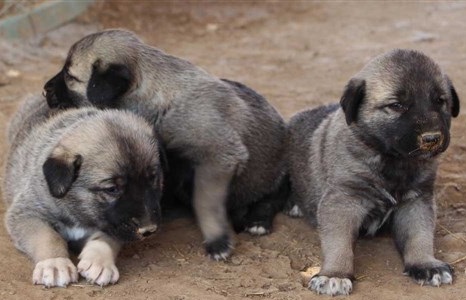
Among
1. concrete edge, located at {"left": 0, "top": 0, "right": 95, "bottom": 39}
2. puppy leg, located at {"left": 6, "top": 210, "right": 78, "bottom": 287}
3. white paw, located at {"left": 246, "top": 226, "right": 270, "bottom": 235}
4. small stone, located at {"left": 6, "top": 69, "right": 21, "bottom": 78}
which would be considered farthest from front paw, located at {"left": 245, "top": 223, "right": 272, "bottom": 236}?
concrete edge, located at {"left": 0, "top": 0, "right": 95, "bottom": 39}

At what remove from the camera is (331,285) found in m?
5.11

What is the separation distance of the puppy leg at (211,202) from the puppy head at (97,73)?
853 mm

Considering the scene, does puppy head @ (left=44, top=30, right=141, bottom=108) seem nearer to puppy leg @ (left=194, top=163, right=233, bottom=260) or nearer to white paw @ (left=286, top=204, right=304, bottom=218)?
puppy leg @ (left=194, top=163, right=233, bottom=260)

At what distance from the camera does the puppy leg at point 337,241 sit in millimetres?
5121

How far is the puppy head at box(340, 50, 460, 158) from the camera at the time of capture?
17.1 ft

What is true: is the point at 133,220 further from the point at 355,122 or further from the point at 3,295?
the point at 355,122

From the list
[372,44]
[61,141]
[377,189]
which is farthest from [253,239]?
[372,44]

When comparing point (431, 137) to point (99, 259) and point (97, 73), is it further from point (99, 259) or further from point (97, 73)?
point (97, 73)

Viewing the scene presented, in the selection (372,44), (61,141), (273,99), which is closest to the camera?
(61,141)

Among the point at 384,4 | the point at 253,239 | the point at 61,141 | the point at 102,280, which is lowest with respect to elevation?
the point at 384,4

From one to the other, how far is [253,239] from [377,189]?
1038mm

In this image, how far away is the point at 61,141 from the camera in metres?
5.59

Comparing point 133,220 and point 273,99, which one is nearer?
point 133,220

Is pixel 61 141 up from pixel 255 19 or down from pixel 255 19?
up
